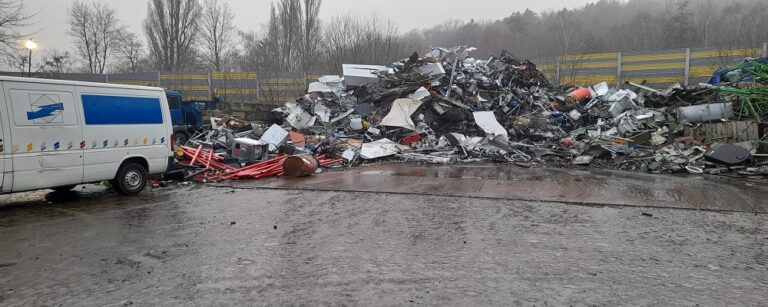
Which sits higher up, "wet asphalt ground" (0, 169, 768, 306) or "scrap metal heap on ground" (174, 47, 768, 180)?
"scrap metal heap on ground" (174, 47, 768, 180)

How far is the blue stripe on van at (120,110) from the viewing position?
27.3ft

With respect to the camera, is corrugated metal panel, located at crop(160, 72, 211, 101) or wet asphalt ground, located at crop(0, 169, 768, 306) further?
corrugated metal panel, located at crop(160, 72, 211, 101)

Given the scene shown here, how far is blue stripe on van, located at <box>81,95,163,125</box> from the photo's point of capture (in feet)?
27.3

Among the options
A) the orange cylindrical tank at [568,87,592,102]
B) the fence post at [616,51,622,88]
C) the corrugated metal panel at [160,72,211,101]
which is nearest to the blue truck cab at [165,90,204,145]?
the corrugated metal panel at [160,72,211,101]

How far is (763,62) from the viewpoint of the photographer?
13.7 metres

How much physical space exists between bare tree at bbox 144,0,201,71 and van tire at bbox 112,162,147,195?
121ft

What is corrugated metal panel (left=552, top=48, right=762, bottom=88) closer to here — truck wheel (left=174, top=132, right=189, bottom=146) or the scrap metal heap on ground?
the scrap metal heap on ground

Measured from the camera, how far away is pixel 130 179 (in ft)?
30.1

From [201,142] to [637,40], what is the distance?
4460 cm

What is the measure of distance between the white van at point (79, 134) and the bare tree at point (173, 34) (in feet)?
120

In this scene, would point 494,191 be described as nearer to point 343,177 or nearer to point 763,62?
point 343,177

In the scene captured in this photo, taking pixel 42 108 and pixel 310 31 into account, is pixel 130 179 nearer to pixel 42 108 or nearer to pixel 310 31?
pixel 42 108

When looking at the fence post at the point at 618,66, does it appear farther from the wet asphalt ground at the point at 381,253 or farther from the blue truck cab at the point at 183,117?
the blue truck cab at the point at 183,117

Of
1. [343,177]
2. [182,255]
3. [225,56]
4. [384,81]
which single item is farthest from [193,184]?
[225,56]
